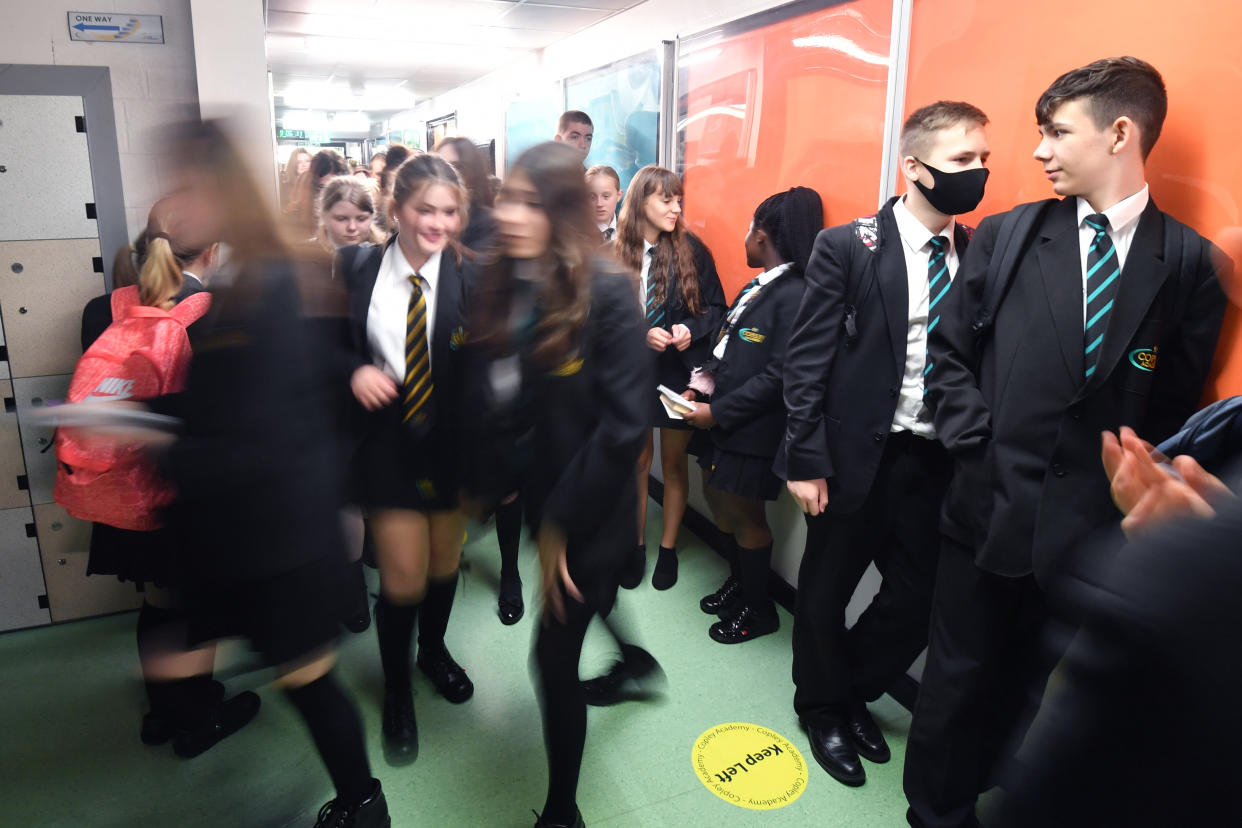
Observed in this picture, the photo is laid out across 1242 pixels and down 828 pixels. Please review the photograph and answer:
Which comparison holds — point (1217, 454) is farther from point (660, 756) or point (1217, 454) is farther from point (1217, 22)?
point (660, 756)

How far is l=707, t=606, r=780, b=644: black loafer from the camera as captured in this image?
9.79 feet

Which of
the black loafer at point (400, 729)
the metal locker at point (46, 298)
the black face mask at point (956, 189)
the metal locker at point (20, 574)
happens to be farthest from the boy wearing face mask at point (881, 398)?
the metal locker at point (20, 574)

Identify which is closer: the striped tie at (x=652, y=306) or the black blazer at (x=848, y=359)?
the black blazer at (x=848, y=359)

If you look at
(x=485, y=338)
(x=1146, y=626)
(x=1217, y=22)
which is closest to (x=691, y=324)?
(x=485, y=338)

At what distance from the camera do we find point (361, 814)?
1.91 metres

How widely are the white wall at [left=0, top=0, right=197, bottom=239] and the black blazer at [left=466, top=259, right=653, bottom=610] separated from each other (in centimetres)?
206

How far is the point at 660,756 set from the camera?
92.3 inches

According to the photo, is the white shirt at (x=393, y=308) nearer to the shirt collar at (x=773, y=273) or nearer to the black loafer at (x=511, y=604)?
the shirt collar at (x=773, y=273)

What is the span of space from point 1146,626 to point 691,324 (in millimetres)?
2690

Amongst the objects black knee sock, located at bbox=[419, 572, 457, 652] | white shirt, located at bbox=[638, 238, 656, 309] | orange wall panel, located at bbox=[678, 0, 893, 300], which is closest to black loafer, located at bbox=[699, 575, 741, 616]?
black knee sock, located at bbox=[419, 572, 457, 652]

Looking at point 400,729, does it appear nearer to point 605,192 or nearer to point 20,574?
point 20,574

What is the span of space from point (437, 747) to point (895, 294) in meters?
1.93

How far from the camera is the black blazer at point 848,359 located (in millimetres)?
2070

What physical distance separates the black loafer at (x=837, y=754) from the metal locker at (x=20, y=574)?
297 centimetres
